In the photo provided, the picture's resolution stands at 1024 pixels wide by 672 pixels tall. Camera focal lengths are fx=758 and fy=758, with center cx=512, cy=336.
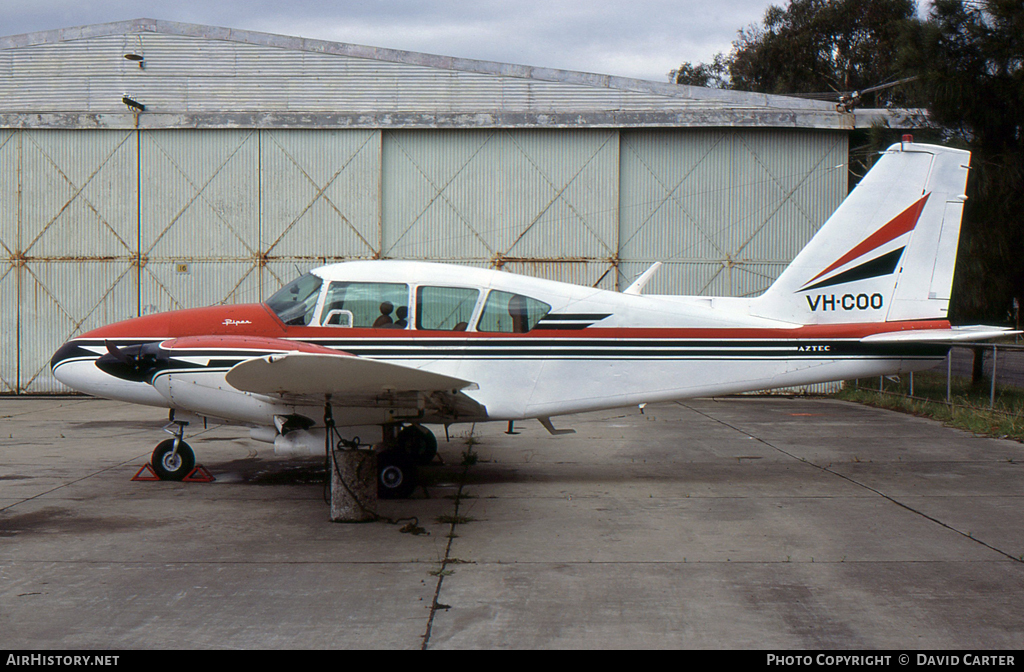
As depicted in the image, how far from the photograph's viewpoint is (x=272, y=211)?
18312 mm

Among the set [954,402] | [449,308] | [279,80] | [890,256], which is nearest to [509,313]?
[449,308]

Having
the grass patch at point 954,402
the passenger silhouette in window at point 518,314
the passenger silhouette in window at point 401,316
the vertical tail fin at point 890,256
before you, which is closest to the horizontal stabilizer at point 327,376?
the passenger silhouette in window at point 401,316

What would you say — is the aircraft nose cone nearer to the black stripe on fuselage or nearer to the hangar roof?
the black stripe on fuselage

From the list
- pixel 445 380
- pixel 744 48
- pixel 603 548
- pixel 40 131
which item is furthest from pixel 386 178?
pixel 744 48

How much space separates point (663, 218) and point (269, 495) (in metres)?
13.3

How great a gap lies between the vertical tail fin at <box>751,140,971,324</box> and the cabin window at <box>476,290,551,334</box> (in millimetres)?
2510

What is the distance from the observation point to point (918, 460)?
31.1 ft

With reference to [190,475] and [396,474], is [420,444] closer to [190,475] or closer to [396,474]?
[396,474]

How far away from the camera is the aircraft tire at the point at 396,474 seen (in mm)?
7359

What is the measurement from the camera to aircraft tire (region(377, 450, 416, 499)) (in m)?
7.36

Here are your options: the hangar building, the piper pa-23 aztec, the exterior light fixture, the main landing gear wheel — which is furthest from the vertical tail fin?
the exterior light fixture

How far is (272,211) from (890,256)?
1419 centimetres

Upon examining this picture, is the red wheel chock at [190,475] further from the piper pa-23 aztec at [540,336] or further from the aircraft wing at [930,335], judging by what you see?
the aircraft wing at [930,335]

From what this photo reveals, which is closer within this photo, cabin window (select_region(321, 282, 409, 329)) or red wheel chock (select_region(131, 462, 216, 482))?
cabin window (select_region(321, 282, 409, 329))
